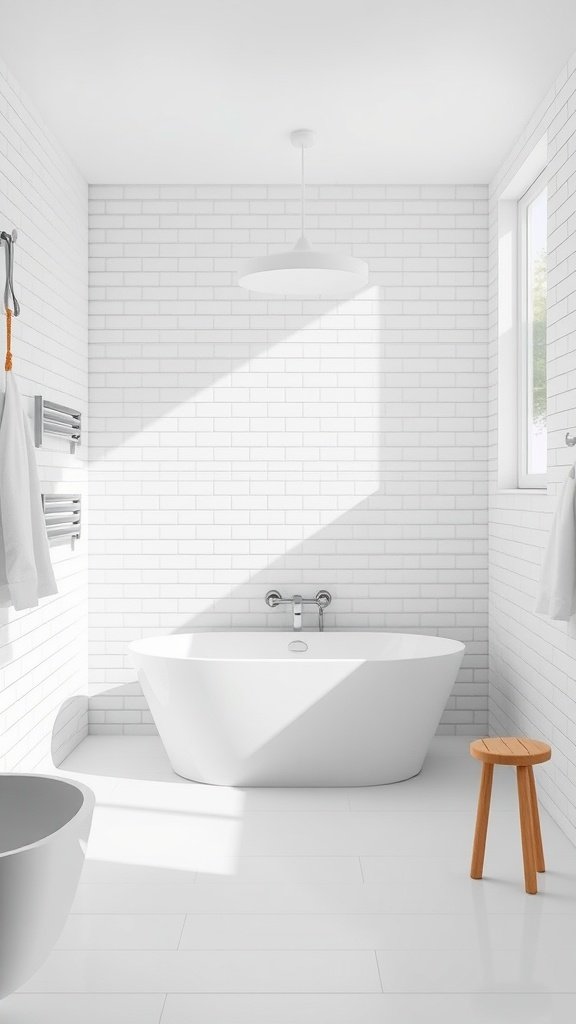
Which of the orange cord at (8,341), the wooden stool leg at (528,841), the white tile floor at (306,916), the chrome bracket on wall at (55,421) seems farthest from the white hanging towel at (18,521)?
the wooden stool leg at (528,841)

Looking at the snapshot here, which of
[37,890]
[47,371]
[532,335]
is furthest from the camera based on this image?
[532,335]

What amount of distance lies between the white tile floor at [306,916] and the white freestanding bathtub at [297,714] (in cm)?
11

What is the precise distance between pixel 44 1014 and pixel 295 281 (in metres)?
3.00

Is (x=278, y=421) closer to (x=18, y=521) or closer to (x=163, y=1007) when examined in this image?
(x=18, y=521)

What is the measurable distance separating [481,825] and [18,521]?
6.51 ft

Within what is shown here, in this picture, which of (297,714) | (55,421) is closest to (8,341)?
(55,421)

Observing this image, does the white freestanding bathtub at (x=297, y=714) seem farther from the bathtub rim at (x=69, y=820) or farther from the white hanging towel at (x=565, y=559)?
Answer: the bathtub rim at (x=69, y=820)

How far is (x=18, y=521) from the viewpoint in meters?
3.17

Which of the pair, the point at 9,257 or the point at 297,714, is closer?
the point at 9,257

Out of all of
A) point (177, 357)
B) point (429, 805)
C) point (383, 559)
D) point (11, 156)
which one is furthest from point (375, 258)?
point (429, 805)

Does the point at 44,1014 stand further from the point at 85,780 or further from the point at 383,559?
the point at 383,559

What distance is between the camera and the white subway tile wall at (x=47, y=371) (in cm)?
381

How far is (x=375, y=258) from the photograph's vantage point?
17.3 ft

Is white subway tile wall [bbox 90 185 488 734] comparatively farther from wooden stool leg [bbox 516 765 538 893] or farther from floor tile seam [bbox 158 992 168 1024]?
floor tile seam [bbox 158 992 168 1024]
